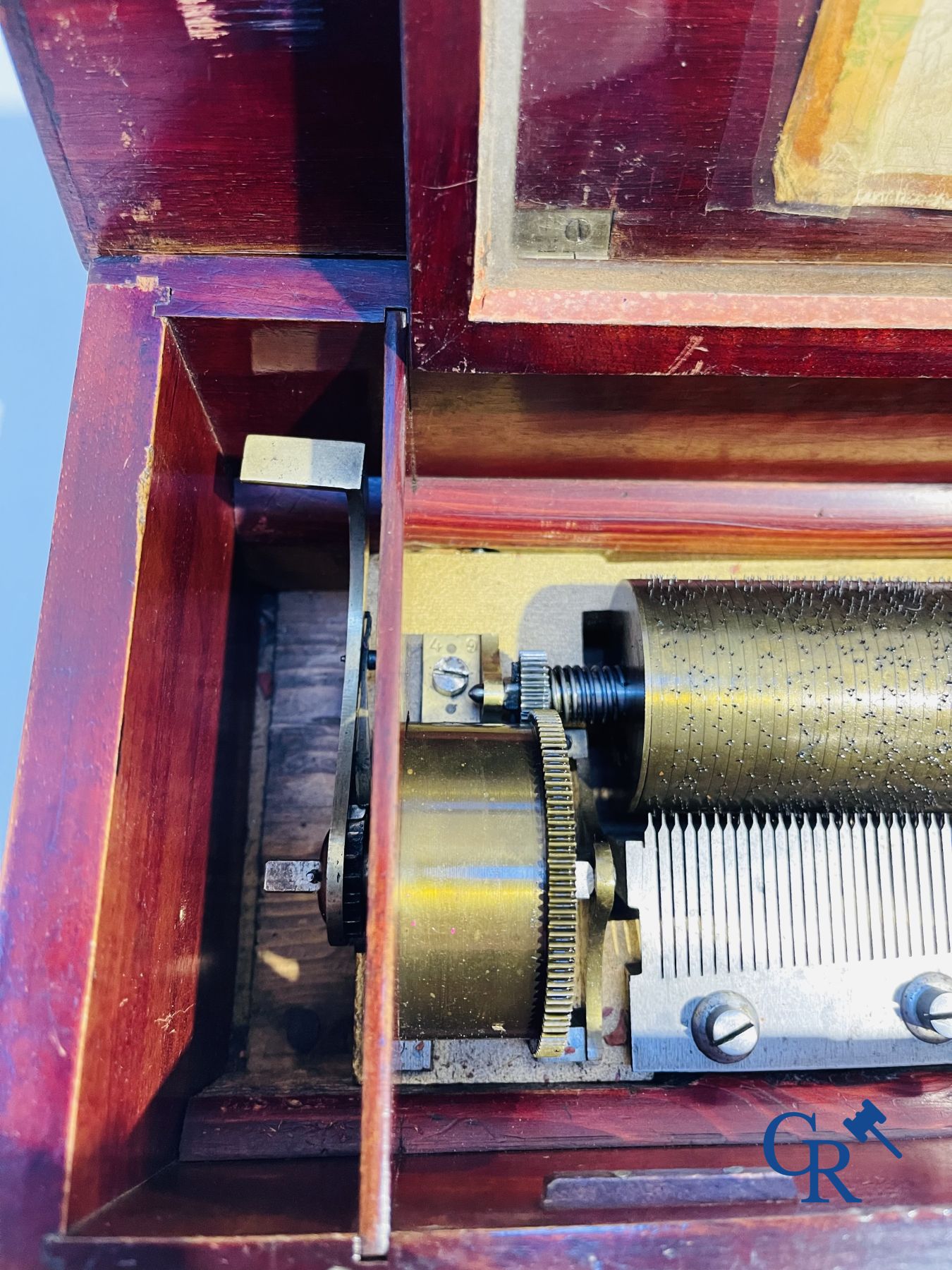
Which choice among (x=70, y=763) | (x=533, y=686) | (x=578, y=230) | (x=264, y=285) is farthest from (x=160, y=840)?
(x=578, y=230)

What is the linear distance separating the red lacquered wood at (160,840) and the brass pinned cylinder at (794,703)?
40 cm

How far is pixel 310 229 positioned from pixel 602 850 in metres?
0.55

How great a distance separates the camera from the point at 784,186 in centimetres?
61

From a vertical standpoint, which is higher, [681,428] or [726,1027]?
[681,428]

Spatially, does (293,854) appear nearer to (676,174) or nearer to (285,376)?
(285,376)

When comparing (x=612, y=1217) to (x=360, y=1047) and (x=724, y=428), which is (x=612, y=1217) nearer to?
(x=360, y=1047)

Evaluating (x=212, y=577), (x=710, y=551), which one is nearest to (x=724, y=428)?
(x=710, y=551)

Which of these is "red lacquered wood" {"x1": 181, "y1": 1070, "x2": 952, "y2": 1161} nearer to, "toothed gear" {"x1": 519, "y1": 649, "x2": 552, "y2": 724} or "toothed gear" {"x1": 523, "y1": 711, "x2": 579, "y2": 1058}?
"toothed gear" {"x1": 523, "y1": 711, "x2": 579, "y2": 1058}

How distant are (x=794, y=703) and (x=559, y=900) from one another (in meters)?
0.27

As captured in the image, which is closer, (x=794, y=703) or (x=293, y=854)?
(x=794, y=703)

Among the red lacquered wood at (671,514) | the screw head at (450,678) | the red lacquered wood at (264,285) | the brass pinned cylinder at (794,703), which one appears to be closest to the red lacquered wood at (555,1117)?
the brass pinned cylinder at (794,703)

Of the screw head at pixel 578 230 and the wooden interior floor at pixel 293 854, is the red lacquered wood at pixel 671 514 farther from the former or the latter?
the screw head at pixel 578 230

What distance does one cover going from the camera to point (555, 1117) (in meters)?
0.72

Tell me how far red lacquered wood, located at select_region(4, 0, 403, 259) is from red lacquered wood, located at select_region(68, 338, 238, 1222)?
0.11 m
